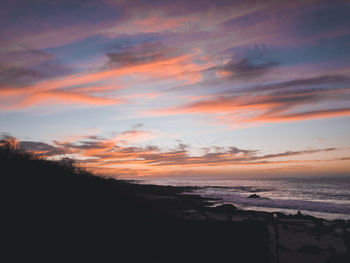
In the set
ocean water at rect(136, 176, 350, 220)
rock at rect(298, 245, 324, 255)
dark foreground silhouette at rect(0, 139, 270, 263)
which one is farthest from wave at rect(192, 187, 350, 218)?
dark foreground silhouette at rect(0, 139, 270, 263)

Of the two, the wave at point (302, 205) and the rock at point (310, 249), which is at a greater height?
the rock at point (310, 249)

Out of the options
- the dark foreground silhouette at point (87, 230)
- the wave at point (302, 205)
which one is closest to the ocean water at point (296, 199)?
the wave at point (302, 205)

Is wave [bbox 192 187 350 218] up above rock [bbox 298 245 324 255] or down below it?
below

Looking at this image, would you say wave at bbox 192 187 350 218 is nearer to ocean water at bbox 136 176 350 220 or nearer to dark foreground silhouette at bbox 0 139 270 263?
ocean water at bbox 136 176 350 220

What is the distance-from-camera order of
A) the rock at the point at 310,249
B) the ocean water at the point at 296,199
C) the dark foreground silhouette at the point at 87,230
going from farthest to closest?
the ocean water at the point at 296,199, the rock at the point at 310,249, the dark foreground silhouette at the point at 87,230

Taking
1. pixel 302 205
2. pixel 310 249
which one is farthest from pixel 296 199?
pixel 310 249

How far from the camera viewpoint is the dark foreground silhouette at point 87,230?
8.17m

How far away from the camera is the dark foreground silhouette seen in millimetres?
8172

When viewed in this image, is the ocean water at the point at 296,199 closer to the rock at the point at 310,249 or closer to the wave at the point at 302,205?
the wave at the point at 302,205

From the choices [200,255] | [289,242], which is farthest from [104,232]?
[289,242]

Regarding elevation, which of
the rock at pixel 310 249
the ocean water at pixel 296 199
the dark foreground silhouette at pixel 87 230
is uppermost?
the dark foreground silhouette at pixel 87 230

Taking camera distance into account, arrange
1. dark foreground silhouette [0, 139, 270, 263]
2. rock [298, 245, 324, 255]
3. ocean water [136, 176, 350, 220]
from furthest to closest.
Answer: ocean water [136, 176, 350, 220]
rock [298, 245, 324, 255]
dark foreground silhouette [0, 139, 270, 263]

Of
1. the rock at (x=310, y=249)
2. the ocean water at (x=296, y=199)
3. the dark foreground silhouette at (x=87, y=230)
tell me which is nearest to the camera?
Answer: the dark foreground silhouette at (x=87, y=230)

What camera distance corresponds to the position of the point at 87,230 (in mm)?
9641
